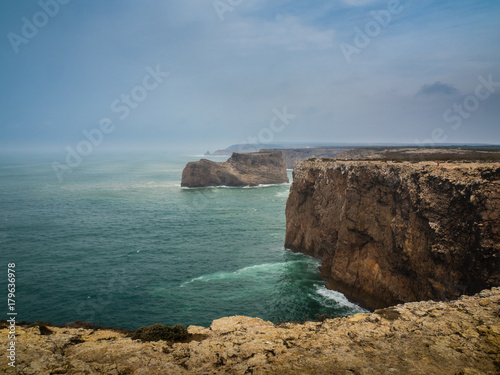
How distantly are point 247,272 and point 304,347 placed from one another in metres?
24.9

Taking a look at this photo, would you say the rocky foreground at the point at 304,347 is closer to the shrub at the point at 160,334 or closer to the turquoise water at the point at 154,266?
the shrub at the point at 160,334

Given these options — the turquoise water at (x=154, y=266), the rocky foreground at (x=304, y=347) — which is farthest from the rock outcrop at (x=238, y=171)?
the rocky foreground at (x=304, y=347)

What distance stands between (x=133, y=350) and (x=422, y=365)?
11.1m

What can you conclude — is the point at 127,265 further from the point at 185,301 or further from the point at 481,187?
the point at 481,187

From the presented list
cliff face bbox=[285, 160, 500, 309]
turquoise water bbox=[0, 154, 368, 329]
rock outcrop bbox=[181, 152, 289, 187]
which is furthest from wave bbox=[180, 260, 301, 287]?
rock outcrop bbox=[181, 152, 289, 187]

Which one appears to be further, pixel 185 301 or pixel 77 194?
pixel 77 194

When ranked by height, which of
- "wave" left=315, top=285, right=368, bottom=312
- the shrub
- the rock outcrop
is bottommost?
"wave" left=315, top=285, right=368, bottom=312

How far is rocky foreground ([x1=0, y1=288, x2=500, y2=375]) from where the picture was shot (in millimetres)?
10391

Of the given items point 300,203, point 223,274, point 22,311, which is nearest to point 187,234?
point 223,274

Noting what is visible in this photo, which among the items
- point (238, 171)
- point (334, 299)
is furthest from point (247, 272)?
point (238, 171)

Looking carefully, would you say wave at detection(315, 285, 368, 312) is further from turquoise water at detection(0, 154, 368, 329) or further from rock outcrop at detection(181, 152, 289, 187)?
rock outcrop at detection(181, 152, 289, 187)

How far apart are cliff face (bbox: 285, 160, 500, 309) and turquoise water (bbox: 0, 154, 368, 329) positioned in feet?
12.0

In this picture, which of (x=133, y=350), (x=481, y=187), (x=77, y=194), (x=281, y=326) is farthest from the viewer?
(x=77, y=194)

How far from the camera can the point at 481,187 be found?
1866 centimetres
